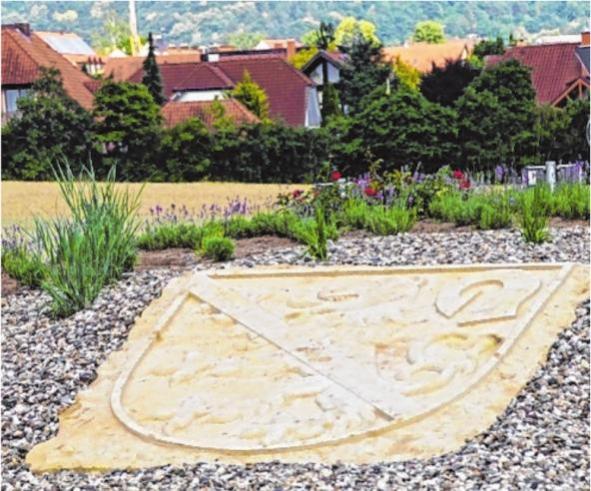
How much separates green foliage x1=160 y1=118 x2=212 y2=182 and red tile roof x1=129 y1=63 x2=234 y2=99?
13817 millimetres

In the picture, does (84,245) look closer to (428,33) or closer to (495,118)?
(495,118)

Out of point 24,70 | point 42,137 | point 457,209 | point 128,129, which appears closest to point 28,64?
point 24,70

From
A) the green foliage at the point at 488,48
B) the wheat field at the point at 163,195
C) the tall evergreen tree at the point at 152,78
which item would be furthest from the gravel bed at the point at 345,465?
the green foliage at the point at 488,48

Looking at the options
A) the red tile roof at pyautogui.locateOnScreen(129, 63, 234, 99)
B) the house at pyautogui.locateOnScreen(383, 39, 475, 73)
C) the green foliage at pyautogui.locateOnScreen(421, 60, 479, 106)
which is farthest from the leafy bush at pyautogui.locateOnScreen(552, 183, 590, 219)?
the house at pyautogui.locateOnScreen(383, 39, 475, 73)

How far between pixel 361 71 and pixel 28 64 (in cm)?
1045

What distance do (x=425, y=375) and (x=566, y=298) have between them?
3.97 ft

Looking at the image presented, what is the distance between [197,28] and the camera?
91.4m

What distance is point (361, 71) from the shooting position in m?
36.2

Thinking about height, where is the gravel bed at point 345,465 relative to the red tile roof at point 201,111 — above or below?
below

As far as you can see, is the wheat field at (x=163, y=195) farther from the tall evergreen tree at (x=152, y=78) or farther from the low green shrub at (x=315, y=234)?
the tall evergreen tree at (x=152, y=78)

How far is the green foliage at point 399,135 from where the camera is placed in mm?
20547

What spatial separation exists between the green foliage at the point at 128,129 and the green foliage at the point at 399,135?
16.1 feet

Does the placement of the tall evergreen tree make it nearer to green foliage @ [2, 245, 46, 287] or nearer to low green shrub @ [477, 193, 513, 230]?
green foliage @ [2, 245, 46, 287]

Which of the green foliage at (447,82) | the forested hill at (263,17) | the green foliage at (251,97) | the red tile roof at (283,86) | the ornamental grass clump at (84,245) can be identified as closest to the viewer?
the ornamental grass clump at (84,245)
